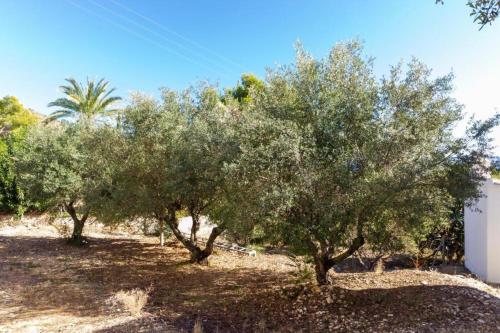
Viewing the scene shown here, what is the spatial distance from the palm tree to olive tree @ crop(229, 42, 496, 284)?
73.1 feet

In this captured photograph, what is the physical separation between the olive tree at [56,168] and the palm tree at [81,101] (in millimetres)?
10995

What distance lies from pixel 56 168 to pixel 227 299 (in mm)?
9973

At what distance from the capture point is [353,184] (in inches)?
228

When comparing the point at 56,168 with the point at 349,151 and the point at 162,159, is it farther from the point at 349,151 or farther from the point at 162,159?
the point at 349,151

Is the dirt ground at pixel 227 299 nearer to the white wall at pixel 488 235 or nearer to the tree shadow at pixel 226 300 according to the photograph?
the tree shadow at pixel 226 300

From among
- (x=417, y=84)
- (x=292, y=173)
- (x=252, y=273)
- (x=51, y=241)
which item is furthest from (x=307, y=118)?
(x=51, y=241)

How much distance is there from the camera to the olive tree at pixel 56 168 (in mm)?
13877

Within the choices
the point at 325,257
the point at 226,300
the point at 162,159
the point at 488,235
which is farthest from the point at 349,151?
the point at 488,235

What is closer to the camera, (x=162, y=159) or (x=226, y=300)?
(x=226, y=300)

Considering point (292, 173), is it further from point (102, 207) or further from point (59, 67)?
point (59, 67)

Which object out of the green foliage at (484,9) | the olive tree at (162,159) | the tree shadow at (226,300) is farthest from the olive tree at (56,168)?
the green foliage at (484,9)

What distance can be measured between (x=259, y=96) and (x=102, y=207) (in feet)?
23.0

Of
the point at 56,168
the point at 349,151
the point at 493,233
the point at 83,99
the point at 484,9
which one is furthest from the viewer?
the point at 83,99

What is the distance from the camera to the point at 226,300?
832 cm
